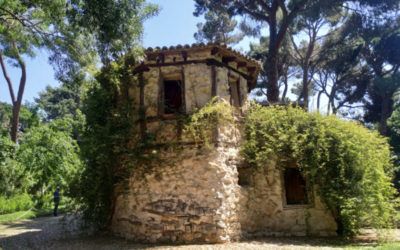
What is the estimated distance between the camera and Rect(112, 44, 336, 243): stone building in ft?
32.8

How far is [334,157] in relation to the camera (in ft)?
35.4

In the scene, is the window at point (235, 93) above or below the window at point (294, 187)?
above

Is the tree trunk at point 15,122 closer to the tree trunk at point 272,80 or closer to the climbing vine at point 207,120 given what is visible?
the tree trunk at point 272,80

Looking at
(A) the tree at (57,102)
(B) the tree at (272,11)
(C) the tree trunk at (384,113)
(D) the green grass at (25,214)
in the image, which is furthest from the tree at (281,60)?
(A) the tree at (57,102)

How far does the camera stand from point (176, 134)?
34.6ft

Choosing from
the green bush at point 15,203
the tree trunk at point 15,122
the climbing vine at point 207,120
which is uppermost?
the tree trunk at point 15,122

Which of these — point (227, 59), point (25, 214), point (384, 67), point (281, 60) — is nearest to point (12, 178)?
point (25, 214)

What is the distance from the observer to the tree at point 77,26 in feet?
26.6

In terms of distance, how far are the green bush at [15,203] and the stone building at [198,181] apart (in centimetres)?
1008

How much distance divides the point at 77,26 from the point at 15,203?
13973mm

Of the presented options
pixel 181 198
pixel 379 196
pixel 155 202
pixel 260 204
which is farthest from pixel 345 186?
pixel 155 202

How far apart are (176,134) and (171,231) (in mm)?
2666

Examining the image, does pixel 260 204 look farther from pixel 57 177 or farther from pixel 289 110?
pixel 57 177

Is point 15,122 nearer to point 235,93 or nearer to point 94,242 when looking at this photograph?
point 94,242
